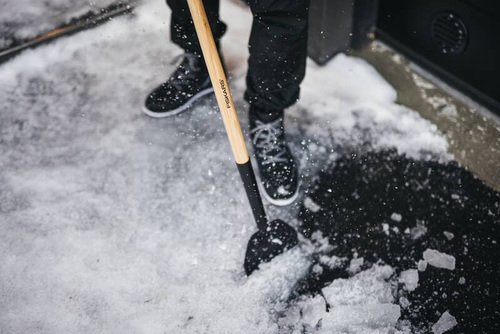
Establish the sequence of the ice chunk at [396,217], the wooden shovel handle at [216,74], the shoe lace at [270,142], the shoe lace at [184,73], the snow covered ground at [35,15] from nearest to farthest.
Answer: the wooden shovel handle at [216,74]
the ice chunk at [396,217]
the shoe lace at [270,142]
the shoe lace at [184,73]
the snow covered ground at [35,15]

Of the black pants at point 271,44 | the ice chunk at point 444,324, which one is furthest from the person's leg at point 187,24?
the ice chunk at point 444,324

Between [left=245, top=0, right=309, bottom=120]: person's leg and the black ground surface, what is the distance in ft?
1.18

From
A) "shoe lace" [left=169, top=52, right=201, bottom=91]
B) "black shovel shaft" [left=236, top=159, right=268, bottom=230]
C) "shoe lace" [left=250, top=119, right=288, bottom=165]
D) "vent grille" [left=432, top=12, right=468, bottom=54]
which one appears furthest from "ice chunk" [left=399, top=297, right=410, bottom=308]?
"shoe lace" [left=169, top=52, right=201, bottom=91]

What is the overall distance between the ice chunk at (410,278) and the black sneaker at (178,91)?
112 cm

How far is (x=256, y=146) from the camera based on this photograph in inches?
63.9

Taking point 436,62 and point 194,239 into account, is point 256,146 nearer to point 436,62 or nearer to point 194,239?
point 194,239

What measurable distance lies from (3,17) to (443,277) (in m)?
2.48

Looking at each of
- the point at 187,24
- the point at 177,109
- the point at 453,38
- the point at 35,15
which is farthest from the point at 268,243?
the point at 35,15

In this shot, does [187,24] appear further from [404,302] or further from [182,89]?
[404,302]

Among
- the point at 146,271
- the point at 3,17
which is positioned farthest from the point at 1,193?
the point at 3,17

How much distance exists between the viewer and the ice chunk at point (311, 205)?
1531 mm

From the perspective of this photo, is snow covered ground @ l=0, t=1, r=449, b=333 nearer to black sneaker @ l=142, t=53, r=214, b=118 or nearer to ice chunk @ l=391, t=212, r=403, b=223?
black sneaker @ l=142, t=53, r=214, b=118

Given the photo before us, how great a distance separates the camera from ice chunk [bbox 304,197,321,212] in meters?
1.53

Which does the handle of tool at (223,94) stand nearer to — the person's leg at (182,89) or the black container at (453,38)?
the person's leg at (182,89)
